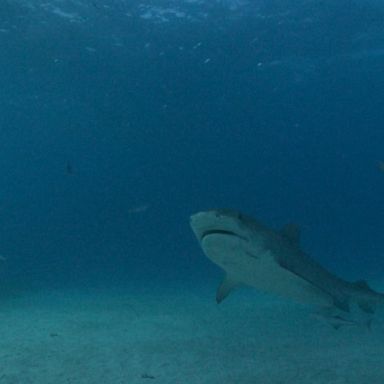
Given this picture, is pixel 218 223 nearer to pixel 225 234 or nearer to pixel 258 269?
pixel 225 234

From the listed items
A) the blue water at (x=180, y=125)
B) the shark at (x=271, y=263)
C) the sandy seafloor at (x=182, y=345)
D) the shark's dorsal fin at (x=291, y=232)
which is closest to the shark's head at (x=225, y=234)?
the shark at (x=271, y=263)

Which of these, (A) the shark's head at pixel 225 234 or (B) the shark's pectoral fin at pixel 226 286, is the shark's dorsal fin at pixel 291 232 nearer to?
(A) the shark's head at pixel 225 234

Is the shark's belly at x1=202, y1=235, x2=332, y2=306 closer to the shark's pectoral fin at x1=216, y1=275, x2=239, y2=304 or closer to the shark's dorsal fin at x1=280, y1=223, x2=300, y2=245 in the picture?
the shark's pectoral fin at x1=216, y1=275, x2=239, y2=304

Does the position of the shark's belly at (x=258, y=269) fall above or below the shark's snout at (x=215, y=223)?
below

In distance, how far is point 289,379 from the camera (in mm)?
7914

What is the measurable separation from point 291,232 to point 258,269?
3.39 ft

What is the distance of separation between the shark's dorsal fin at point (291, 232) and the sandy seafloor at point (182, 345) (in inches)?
86.9

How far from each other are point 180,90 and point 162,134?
1698 centimetres

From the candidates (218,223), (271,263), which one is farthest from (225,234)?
(271,263)

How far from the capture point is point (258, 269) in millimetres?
7277

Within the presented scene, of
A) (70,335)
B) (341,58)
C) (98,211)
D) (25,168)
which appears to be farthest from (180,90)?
(98,211)

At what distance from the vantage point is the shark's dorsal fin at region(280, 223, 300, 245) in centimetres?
779

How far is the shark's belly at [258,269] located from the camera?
661 centimetres

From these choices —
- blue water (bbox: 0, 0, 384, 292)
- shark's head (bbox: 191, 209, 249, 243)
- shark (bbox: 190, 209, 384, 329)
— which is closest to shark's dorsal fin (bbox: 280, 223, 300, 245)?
shark (bbox: 190, 209, 384, 329)
